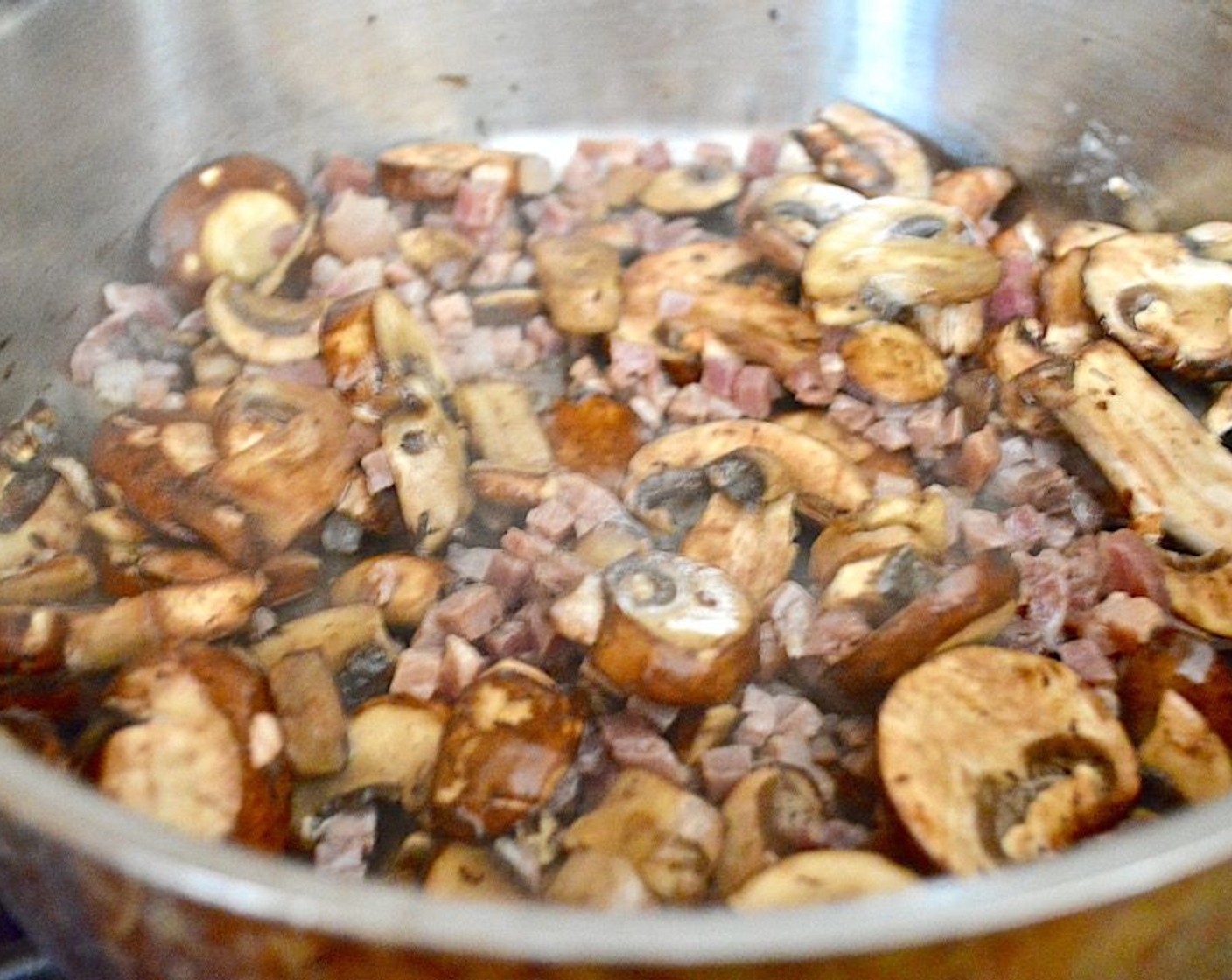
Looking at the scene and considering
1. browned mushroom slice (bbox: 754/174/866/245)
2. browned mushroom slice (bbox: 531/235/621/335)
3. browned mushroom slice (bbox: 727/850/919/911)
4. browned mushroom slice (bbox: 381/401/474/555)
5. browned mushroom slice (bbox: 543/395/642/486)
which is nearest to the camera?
browned mushroom slice (bbox: 727/850/919/911)

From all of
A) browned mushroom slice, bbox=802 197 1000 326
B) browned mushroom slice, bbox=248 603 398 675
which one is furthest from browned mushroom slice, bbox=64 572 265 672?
browned mushroom slice, bbox=802 197 1000 326

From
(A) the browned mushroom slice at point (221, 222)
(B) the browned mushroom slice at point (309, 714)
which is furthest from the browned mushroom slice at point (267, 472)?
(A) the browned mushroom slice at point (221, 222)

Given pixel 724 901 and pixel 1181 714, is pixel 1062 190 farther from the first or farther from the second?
pixel 724 901

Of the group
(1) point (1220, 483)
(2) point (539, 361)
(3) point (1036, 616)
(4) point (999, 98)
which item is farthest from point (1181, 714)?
(4) point (999, 98)

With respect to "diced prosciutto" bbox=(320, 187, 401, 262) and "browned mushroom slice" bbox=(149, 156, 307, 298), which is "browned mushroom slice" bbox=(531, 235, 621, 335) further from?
"browned mushroom slice" bbox=(149, 156, 307, 298)

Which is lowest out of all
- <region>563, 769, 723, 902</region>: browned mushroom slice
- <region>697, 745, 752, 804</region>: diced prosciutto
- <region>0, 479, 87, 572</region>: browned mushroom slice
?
<region>697, 745, 752, 804</region>: diced prosciutto
